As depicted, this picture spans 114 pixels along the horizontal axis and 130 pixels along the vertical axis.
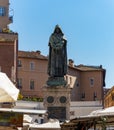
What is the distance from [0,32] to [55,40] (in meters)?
28.0

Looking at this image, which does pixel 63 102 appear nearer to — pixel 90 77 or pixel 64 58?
pixel 64 58

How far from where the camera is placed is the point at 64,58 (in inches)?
1515

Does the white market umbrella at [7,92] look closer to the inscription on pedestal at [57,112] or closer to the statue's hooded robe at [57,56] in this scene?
the inscription on pedestal at [57,112]

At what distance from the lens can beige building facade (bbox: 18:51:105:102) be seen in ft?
273

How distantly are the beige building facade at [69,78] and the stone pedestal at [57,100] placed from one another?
132ft

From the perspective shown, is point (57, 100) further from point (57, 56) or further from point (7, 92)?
point (7, 92)

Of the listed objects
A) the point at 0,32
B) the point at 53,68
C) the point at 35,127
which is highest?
the point at 0,32

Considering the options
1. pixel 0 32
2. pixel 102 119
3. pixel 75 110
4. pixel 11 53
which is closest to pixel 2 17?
pixel 0 32

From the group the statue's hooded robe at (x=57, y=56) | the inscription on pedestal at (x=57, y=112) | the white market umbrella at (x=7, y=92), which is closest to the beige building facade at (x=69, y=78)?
the statue's hooded robe at (x=57, y=56)

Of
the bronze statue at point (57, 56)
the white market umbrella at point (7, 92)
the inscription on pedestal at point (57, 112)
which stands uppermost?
the bronze statue at point (57, 56)

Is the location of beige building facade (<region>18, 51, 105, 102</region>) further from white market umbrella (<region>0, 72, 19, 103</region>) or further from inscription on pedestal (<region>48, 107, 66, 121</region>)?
white market umbrella (<region>0, 72, 19, 103</region>)

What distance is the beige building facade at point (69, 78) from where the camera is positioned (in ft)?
273

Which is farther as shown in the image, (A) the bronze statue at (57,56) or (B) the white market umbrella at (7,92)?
(A) the bronze statue at (57,56)

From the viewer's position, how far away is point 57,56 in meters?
38.4
